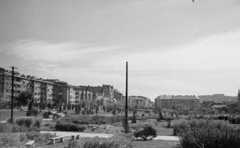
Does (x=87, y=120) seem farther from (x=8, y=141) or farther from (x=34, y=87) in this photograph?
(x=34, y=87)

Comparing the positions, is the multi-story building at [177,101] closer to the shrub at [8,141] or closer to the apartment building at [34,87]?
the apartment building at [34,87]

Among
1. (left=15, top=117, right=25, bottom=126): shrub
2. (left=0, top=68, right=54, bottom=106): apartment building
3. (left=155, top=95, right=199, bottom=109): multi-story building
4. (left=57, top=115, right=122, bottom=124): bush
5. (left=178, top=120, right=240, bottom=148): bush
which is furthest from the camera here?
(left=155, top=95, right=199, bottom=109): multi-story building

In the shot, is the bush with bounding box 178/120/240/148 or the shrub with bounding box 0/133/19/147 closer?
the shrub with bounding box 0/133/19/147

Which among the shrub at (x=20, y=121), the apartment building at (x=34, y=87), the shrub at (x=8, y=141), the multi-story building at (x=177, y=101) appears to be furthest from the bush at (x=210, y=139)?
the multi-story building at (x=177, y=101)

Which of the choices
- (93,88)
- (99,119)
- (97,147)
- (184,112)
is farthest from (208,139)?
(93,88)

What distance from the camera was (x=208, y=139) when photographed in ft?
44.0

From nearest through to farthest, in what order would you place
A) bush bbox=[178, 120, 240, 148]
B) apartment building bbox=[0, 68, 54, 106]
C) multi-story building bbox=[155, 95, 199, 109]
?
bush bbox=[178, 120, 240, 148]
apartment building bbox=[0, 68, 54, 106]
multi-story building bbox=[155, 95, 199, 109]

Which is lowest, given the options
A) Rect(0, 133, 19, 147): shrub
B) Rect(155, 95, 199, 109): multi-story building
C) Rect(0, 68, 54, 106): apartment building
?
Rect(155, 95, 199, 109): multi-story building

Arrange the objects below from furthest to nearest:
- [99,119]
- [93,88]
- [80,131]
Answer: [93,88], [99,119], [80,131]

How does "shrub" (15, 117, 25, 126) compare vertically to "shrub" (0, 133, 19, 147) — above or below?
below

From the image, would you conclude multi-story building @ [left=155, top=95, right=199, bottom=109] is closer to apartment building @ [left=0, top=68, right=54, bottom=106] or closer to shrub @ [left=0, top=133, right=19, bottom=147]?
apartment building @ [left=0, top=68, right=54, bottom=106]

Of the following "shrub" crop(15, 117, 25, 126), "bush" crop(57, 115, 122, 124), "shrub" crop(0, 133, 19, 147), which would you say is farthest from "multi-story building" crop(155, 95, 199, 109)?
"shrub" crop(0, 133, 19, 147)

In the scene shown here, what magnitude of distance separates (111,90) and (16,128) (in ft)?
534

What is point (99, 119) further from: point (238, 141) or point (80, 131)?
point (238, 141)
